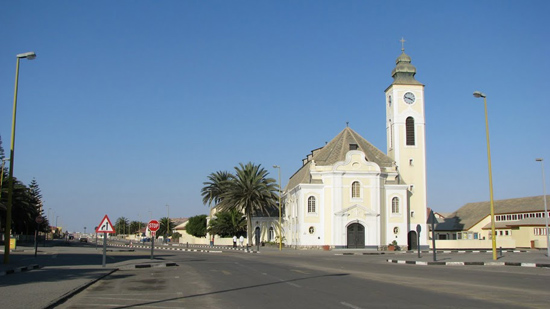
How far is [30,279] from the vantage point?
18625 mm

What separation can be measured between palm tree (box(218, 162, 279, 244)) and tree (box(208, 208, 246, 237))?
11.8m

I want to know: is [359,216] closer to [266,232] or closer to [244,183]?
[244,183]

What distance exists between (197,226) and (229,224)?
30587mm

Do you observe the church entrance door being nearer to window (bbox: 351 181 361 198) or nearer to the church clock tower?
window (bbox: 351 181 361 198)

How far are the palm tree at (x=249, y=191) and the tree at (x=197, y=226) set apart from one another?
3833 centimetres

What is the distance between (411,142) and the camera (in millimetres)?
66250

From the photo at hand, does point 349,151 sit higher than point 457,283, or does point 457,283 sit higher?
point 349,151

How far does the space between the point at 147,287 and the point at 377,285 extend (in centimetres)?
693

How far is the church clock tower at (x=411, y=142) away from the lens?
215 feet

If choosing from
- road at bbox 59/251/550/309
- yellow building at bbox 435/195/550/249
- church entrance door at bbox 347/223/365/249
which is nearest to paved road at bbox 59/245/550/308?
road at bbox 59/251/550/309

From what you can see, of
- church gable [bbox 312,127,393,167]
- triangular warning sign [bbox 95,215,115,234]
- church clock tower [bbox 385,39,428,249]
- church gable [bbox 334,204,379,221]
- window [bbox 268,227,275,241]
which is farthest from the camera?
window [bbox 268,227,275,241]

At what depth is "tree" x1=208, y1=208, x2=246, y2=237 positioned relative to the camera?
8381 centimetres

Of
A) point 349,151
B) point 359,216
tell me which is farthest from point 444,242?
point 349,151

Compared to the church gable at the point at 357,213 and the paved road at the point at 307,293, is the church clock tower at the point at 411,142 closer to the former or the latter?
the church gable at the point at 357,213
